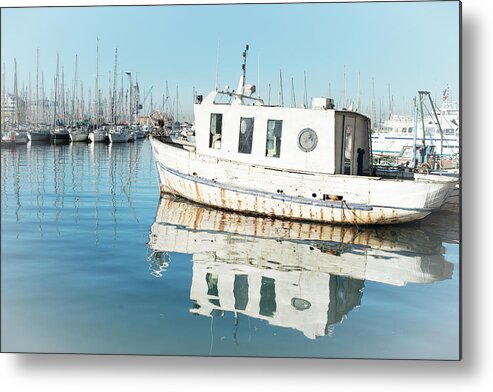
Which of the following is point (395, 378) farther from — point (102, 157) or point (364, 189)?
point (102, 157)

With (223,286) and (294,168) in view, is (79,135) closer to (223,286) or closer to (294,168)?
(294,168)

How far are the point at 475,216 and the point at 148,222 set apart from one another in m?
4.74

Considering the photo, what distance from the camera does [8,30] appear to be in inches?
213

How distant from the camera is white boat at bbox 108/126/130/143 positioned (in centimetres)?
1658

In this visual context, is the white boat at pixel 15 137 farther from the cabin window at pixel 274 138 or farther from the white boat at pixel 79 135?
the white boat at pixel 79 135

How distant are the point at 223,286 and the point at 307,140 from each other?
315cm

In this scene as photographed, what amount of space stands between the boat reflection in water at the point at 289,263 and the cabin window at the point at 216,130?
1.00m

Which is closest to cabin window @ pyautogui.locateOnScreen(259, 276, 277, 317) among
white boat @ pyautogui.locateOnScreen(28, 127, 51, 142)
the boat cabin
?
the boat cabin

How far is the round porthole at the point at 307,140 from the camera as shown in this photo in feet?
26.6

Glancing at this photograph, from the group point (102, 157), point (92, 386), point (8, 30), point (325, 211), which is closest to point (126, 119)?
point (102, 157)

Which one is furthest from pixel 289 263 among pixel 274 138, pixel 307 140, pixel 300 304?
pixel 274 138

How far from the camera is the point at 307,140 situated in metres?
8.15

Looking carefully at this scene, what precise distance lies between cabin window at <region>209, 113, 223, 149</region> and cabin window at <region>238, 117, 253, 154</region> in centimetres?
41

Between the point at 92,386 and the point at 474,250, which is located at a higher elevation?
the point at 474,250
